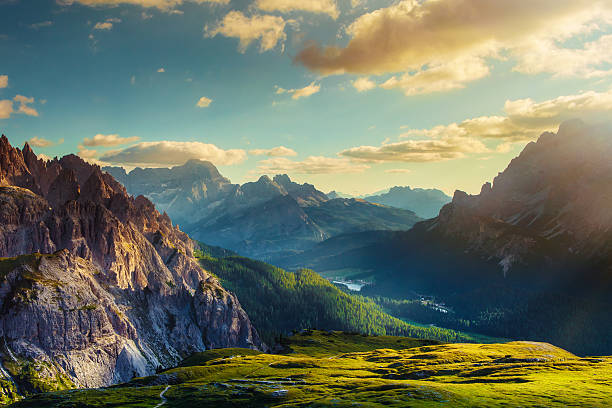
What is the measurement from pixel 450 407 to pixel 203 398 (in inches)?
2476

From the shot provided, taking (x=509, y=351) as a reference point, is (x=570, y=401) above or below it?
above

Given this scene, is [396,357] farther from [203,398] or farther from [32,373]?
[32,373]

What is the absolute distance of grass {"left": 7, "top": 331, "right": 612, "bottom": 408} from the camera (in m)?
84.8

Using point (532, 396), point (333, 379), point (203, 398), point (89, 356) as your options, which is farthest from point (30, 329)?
point (532, 396)

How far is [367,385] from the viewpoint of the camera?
10638 centimetres

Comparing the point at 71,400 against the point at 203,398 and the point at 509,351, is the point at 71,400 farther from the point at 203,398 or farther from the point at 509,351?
the point at 509,351

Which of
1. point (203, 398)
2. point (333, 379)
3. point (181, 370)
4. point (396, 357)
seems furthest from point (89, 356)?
point (396, 357)

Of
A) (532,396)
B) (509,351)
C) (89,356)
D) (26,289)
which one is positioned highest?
(26,289)

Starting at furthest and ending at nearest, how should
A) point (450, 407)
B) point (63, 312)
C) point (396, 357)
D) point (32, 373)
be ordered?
point (396, 357)
point (63, 312)
point (32, 373)
point (450, 407)

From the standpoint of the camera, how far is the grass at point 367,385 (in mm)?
84812

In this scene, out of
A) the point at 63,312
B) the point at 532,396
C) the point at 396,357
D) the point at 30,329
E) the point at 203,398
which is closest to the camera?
the point at 532,396

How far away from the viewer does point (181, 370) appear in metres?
143

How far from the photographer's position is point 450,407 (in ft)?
254

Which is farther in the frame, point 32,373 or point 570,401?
point 32,373
